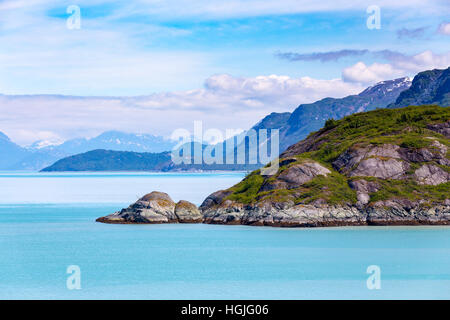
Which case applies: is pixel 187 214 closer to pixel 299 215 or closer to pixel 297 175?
pixel 297 175

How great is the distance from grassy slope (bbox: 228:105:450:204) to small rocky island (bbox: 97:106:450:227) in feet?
0.50

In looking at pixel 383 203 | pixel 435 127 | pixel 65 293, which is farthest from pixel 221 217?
pixel 65 293

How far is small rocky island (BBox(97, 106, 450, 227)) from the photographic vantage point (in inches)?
3880

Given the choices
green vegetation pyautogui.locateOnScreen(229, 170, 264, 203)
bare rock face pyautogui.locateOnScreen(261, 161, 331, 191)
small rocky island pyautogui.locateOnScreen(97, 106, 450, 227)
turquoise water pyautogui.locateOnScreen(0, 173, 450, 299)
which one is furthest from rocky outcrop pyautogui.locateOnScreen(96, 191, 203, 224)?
bare rock face pyautogui.locateOnScreen(261, 161, 331, 191)

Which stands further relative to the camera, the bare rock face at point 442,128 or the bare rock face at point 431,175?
the bare rock face at point 442,128


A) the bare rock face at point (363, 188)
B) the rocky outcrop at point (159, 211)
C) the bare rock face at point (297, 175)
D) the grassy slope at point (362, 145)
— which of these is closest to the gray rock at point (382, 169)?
the grassy slope at point (362, 145)

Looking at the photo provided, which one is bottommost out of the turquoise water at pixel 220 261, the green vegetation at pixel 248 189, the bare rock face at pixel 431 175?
the turquoise water at pixel 220 261

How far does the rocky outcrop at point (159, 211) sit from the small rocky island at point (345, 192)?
15 cm

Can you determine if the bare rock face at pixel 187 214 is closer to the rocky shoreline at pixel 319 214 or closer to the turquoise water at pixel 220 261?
the rocky shoreline at pixel 319 214

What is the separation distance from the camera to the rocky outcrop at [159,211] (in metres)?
105

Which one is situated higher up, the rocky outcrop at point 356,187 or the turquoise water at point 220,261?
the rocky outcrop at point 356,187

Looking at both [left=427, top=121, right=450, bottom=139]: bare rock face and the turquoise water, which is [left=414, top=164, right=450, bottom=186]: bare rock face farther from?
[left=427, top=121, right=450, bottom=139]: bare rock face

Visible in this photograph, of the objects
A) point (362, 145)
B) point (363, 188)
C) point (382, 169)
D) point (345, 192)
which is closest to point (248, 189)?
point (345, 192)
